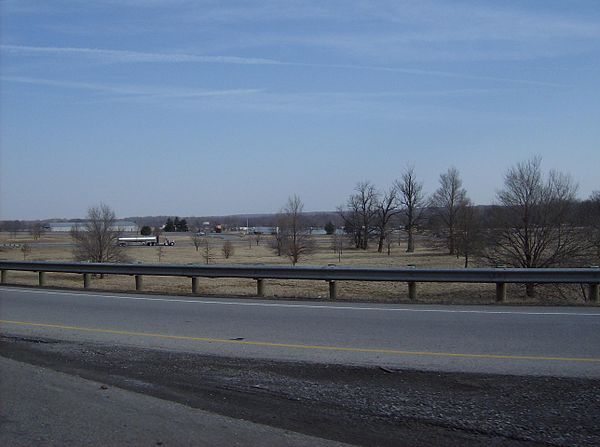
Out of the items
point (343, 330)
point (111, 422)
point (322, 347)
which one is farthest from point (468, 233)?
point (111, 422)

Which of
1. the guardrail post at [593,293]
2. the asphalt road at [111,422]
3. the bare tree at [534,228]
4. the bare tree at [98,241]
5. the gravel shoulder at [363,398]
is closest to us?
the asphalt road at [111,422]

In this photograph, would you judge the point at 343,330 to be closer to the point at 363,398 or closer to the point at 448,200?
the point at 363,398

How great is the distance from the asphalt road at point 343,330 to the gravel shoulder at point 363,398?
0.57 meters

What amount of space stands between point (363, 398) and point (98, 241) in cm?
3326

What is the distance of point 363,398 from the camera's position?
6.16 metres

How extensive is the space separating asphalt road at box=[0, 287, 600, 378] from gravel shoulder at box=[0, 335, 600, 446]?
568 millimetres

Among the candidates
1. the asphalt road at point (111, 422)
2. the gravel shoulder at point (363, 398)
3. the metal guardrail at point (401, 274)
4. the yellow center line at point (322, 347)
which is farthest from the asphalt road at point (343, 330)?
the asphalt road at point (111, 422)

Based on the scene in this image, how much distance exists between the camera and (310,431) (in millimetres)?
5188

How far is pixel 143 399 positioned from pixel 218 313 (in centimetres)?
626

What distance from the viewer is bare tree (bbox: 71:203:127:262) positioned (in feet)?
120

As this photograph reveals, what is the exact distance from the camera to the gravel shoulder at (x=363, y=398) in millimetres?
5141

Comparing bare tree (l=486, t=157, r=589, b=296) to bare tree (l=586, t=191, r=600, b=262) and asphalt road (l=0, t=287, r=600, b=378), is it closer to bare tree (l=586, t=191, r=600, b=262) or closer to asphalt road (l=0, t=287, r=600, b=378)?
bare tree (l=586, t=191, r=600, b=262)

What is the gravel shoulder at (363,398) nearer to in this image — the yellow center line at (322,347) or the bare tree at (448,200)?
the yellow center line at (322,347)

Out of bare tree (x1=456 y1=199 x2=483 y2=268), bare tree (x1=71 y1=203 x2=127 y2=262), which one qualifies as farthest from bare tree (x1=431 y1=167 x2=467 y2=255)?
bare tree (x1=71 y1=203 x2=127 y2=262)
